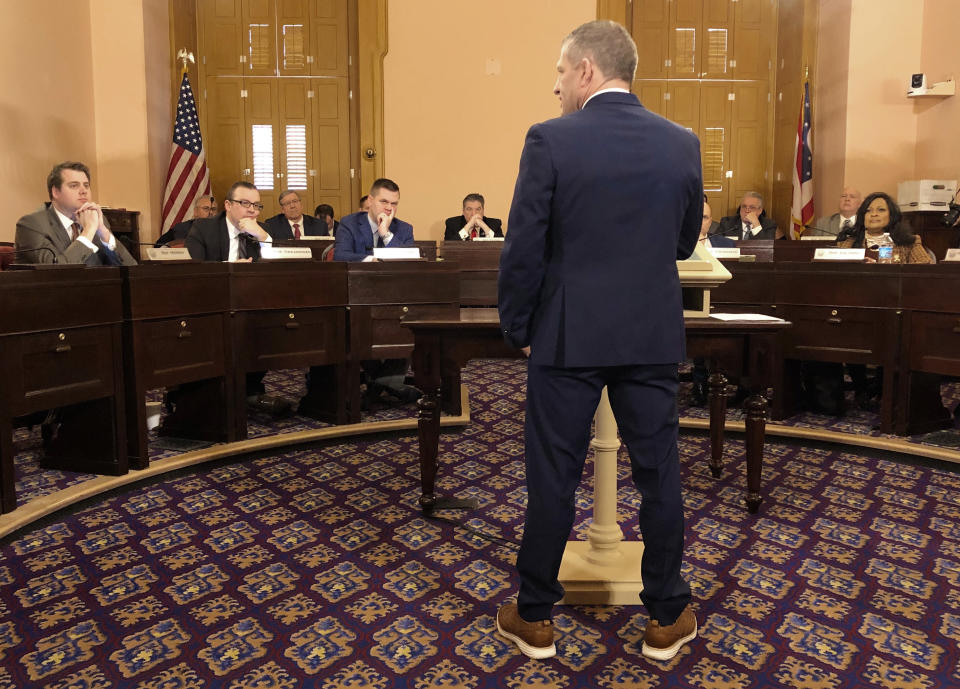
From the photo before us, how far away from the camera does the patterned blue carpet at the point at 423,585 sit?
2.12m

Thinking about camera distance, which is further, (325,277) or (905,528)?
(325,277)

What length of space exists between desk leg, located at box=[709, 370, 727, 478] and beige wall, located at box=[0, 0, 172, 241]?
18.9 ft

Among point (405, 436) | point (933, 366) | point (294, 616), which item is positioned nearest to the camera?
point (294, 616)

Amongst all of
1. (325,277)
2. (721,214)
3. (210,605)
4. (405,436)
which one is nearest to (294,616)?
(210,605)

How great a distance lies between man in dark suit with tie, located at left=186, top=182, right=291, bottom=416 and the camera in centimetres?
494

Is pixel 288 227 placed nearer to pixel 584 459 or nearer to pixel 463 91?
pixel 463 91

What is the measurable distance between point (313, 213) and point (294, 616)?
8.86 meters

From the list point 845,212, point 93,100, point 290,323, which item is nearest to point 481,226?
point 845,212

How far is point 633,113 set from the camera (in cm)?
194

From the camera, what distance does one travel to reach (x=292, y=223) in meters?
9.50

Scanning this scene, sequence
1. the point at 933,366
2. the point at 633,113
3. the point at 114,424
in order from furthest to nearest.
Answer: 1. the point at 933,366
2. the point at 114,424
3. the point at 633,113

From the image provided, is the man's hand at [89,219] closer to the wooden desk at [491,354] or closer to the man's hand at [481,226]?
the wooden desk at [491,354]

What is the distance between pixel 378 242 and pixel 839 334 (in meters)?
3.04

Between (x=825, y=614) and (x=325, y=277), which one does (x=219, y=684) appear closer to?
(x=825, y=614)
